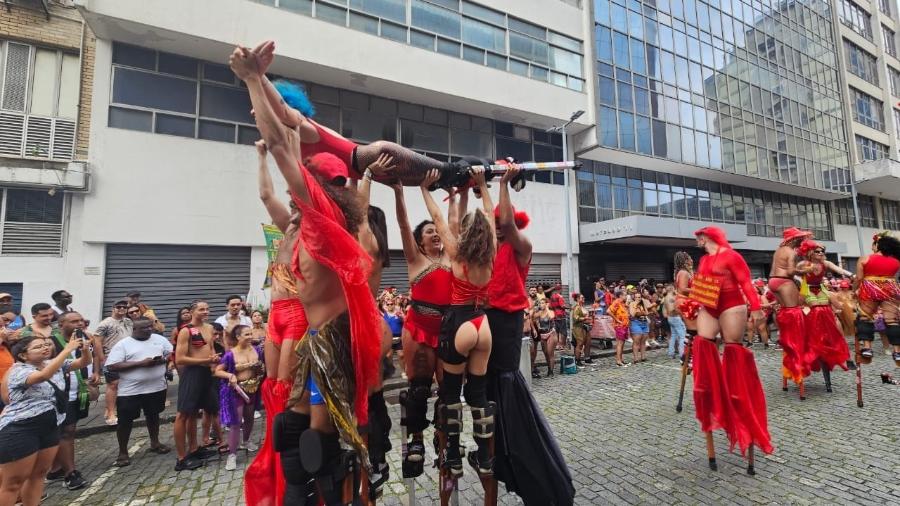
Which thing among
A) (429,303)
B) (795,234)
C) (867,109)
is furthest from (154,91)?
(867,109)

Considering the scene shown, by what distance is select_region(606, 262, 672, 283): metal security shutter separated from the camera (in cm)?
1769

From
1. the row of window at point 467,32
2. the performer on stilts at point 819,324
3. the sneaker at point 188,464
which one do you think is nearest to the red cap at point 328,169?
the sneaker at point 188,464

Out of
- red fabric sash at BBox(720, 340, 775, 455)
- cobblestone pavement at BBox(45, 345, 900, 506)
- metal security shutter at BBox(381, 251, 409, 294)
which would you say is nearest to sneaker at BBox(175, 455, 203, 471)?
cobblestone pavement at BBox(45, 345, 900, 506)

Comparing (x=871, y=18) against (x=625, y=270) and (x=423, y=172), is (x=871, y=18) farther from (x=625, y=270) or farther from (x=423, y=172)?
(x=423, y=172)

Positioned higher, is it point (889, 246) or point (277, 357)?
point (889, 246)

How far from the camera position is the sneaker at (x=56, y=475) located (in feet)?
13.1

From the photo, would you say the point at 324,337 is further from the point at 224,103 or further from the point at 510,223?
the point at 224,103

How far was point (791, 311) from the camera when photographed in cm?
600

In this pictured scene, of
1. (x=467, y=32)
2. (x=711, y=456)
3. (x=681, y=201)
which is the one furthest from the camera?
Answer: (x=681, y=201)

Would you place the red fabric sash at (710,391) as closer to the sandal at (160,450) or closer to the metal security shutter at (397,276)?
the sandal at (160,450)

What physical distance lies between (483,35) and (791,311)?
1291 centimetres

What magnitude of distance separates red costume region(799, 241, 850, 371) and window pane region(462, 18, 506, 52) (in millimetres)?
12146

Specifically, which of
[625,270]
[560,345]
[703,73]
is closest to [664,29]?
[703,73]

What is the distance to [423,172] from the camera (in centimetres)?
279
